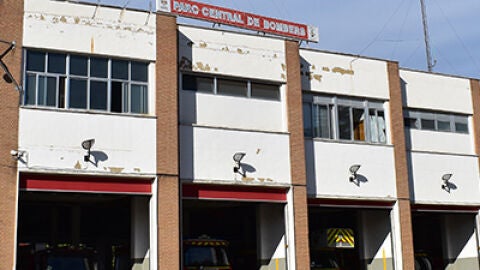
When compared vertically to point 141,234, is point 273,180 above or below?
above

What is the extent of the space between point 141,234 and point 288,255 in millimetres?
5309

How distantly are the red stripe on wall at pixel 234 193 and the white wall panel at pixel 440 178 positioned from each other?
22.0ft

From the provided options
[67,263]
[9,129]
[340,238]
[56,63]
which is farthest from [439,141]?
[9,129]

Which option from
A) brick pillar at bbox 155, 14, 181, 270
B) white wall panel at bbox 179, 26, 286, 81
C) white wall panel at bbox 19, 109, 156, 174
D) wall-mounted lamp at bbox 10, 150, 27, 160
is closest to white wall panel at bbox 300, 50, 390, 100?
white wall panel at bbox 179, 26, 286, 81

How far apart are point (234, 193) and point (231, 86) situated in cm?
396

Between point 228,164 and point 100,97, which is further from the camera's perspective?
point 228,164

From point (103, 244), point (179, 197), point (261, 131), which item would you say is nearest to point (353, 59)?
point (261, 131)

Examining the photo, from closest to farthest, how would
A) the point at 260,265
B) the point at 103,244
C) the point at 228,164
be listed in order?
the point at 228,164, the point at 260,265, the point at 103,244

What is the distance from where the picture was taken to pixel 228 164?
24.5 m

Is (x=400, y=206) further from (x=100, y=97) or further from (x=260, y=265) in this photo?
(x=100, y=97)

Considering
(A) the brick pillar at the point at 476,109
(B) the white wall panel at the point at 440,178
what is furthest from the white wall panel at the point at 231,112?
(A) the brick pillar at the point at 476,109

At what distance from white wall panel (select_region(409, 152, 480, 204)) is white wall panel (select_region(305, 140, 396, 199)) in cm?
172

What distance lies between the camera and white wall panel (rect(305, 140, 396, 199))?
26.3 meters

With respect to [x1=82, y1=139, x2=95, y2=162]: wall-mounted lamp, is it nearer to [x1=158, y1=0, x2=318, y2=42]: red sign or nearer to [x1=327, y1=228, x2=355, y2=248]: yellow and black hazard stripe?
[x1=158, y1=0, x2=318, y2=42]: red sign
